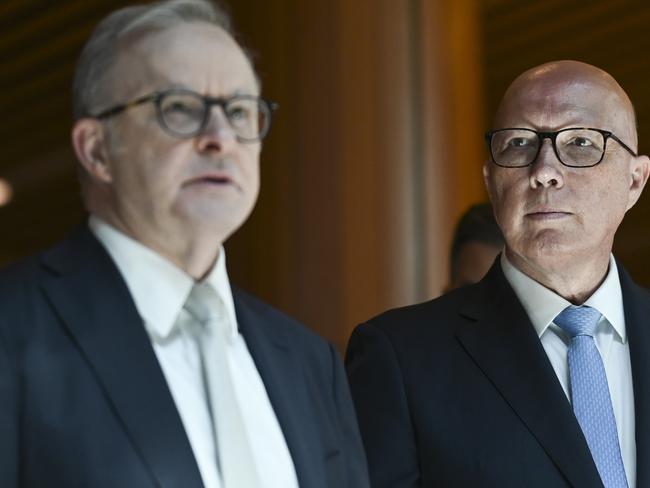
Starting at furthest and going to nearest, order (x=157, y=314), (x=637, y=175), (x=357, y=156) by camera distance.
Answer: (x=357, y=156)
(x=637, y=175)
(x=157, y=314)

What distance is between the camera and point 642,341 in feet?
7.88

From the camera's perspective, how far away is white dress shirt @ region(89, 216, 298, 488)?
70.5 inches

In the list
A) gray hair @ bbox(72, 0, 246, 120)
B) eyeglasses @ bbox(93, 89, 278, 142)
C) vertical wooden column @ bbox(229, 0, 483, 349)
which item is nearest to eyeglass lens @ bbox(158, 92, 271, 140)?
eyeglasses @ bbox(93, 89, 278, 142)

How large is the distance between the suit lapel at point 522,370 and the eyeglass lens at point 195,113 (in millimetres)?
761

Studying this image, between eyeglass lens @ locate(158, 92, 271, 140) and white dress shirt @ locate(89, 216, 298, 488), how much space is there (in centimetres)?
19

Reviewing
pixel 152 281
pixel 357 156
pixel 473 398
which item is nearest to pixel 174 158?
pixel 152 281

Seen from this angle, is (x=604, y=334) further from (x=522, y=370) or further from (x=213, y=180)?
(x=213, y=180)

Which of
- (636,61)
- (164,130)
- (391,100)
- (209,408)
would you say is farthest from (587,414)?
(636,61)

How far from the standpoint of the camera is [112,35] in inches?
76.4

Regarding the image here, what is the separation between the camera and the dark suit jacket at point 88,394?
65.5 inches

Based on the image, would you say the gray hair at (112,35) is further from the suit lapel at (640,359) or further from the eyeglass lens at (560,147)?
the suit lapel at (640,359)

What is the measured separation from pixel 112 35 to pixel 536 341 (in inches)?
38.9

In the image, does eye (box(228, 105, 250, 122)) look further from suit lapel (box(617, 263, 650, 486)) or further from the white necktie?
suit lapel (box(617, 263, 650, 486))

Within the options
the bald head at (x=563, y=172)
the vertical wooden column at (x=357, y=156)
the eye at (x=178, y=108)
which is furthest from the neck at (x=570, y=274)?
the vertical wooden column at (x=357, y=156)
